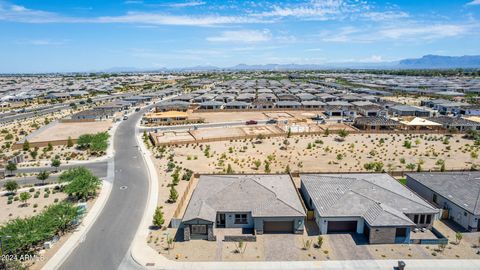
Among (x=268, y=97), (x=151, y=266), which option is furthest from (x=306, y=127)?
(x=151, y=266)

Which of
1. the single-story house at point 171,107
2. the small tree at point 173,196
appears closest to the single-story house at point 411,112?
the single-story house at point 171,107

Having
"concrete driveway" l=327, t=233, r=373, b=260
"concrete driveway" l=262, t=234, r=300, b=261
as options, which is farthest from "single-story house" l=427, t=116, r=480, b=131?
"concrete driveway" l=262, t=234, r=300, b=261

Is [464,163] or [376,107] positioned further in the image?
[376,107]

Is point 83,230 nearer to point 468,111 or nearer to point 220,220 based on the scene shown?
point 220,220

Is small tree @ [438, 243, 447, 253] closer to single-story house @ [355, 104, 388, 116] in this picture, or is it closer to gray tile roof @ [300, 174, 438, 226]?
gray tile roof @ [300, 174, 438, 226]

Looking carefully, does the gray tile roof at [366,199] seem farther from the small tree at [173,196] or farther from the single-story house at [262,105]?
the single-story house at [262,105]

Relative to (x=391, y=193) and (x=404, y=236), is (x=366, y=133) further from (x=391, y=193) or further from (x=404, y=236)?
(x=404, y=236)

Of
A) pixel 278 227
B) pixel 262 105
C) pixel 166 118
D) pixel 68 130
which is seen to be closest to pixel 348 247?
pixel 278 227
